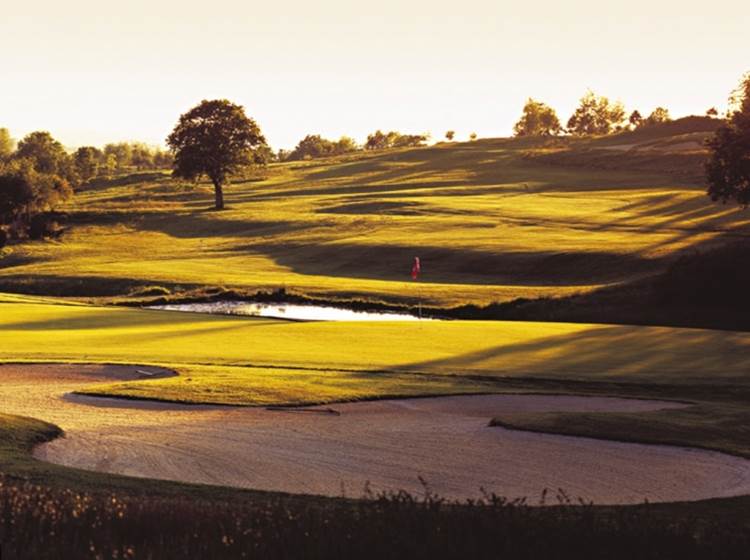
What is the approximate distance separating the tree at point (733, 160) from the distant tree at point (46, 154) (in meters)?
122

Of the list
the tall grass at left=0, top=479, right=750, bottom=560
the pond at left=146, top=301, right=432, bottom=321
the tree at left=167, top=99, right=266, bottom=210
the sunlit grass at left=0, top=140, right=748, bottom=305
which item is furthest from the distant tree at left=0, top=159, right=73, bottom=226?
the tall grass at left=0, top=479, right=750, bottom=560

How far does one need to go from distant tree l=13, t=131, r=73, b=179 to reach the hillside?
36211 mm

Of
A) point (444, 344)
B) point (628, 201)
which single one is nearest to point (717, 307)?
point (444, 344)

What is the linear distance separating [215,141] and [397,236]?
111ft

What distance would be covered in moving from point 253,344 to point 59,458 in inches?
650

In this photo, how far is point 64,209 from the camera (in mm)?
106625

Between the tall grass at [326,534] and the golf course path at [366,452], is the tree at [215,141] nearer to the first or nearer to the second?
the golf course path at [366,452]

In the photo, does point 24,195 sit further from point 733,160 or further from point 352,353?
point 352,353

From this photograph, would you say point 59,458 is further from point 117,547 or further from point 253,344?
point 253,344

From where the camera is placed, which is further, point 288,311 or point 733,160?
point 733,160

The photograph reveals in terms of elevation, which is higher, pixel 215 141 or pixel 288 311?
pixel 215 141

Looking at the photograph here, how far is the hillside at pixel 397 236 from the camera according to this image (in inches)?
2509

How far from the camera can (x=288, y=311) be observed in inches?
2126

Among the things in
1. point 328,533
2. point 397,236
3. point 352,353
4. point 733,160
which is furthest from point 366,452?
point 397,236
